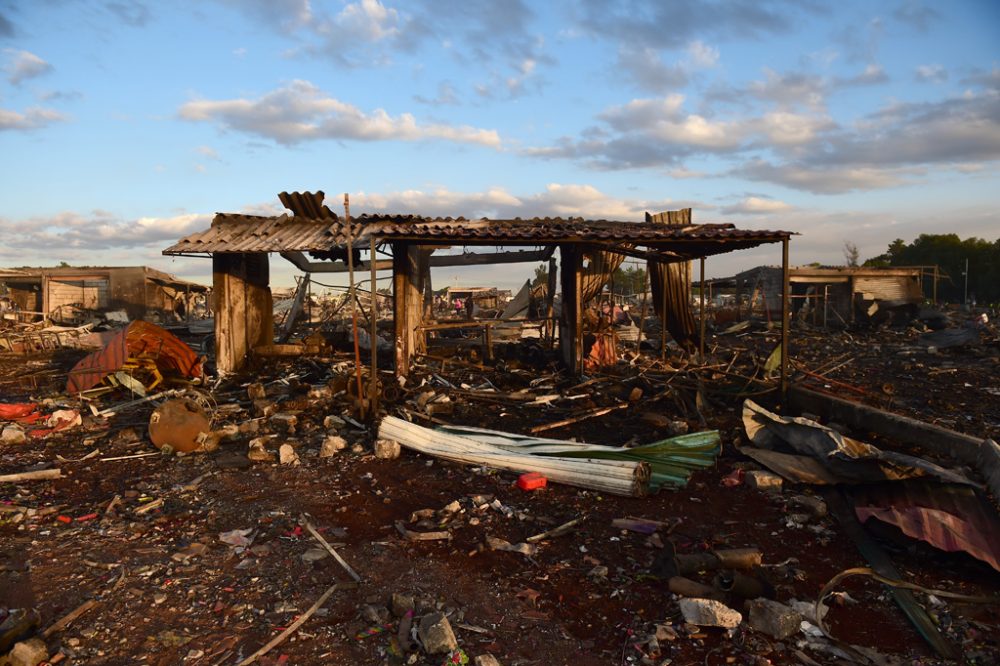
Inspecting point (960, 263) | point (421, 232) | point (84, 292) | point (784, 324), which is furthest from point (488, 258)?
point (960, 263)

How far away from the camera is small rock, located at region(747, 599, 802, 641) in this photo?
3361mm

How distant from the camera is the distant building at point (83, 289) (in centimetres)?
2291

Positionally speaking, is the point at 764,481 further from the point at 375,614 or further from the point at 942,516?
the point at 375,614

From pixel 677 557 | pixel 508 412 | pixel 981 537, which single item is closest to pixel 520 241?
pixel 508 412

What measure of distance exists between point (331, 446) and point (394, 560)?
305 cm

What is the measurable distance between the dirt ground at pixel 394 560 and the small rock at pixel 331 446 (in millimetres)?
105

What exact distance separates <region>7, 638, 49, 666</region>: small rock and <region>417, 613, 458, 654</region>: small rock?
1979 millimetres

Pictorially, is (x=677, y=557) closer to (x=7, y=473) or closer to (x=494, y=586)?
(x=494, y=586)

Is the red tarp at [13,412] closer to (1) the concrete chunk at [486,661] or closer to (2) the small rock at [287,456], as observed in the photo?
(2) the small rock at [287,456]

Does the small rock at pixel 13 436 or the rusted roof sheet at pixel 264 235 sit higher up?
the rusted roof sheet at pixel 264 235

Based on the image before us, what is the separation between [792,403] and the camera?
9328mm

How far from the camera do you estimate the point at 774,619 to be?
3385 millimetres

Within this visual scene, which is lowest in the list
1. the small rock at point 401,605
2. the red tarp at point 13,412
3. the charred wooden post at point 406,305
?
the small rock at point 401,605

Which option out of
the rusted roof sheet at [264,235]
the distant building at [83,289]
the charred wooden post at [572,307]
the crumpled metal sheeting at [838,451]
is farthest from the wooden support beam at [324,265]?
the distant building at [83,289]
